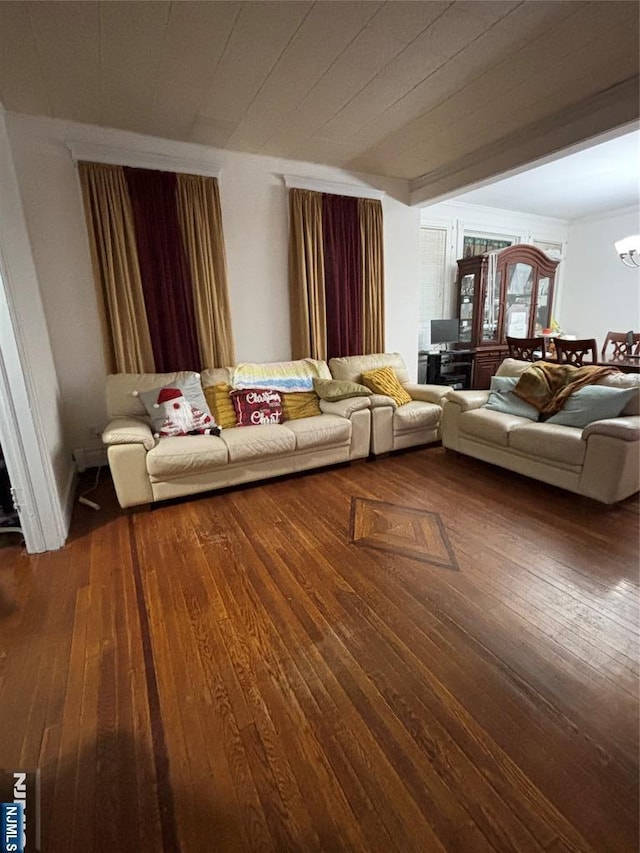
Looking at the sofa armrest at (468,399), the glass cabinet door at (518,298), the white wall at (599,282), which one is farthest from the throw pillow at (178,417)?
the white wall at (599,282)

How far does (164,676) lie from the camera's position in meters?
1.42

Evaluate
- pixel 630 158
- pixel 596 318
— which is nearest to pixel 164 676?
pixel 630 158

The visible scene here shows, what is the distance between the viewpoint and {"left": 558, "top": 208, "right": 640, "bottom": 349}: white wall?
236 inches

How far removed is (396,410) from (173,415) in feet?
6.19

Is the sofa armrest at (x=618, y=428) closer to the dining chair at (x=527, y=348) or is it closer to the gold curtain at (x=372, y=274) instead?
the dining chair at (x=527, y=348)

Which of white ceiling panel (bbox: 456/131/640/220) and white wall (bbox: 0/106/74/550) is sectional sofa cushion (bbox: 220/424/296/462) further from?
white ceiling panel (bbox: 456/131/640/220)

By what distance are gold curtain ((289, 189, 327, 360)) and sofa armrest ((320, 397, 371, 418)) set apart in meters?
0.77

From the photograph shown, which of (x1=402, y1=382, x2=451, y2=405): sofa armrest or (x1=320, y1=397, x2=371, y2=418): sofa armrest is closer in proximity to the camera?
(x1=320, y1=397, x2=371, y2=418): sofa armrest

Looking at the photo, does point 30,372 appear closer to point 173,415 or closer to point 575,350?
point 173,415

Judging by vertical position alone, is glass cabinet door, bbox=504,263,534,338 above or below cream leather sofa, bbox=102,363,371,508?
above

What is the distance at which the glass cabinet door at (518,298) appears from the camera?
5473 mm

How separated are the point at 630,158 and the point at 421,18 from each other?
131 inches

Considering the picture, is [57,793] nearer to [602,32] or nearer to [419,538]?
[419,538]

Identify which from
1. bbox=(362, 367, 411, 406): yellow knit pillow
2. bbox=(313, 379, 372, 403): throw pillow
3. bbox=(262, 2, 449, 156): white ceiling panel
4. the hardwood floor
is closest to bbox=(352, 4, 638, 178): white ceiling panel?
bbox=(262, 2, 449, 156): white ceiling panel
